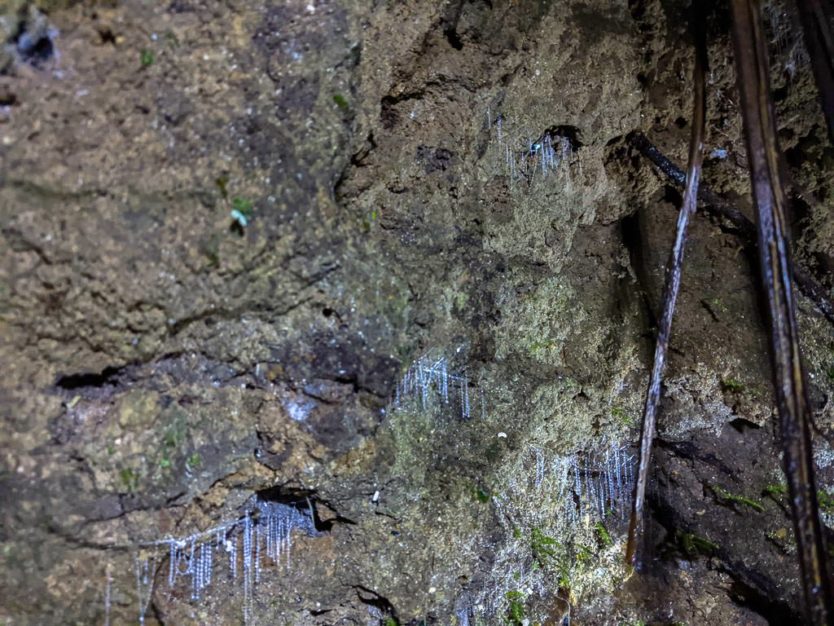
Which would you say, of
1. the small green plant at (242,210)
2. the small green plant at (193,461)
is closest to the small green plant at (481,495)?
the small green plant at (193,461)

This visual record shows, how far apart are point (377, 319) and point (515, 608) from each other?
117 centimetres

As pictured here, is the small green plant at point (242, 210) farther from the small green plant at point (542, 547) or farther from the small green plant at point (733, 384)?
the small green plant at point (733, 384)

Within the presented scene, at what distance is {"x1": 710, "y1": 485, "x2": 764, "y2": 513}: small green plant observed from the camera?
2203 millimetres

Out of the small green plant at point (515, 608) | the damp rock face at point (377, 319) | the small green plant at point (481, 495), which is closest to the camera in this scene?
the damp rock face at point (377, 319)

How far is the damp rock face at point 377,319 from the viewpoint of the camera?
1303 millimetres

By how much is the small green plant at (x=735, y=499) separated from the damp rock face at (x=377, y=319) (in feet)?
0.04

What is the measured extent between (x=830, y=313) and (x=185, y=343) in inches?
84.4

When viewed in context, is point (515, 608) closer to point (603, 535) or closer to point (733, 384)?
point (603, 535)

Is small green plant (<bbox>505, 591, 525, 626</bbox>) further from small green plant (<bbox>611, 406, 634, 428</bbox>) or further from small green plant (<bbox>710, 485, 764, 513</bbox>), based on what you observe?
small green plant (<bbox>710, 485, 764, 513</bbox>)

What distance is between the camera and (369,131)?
5.04ft

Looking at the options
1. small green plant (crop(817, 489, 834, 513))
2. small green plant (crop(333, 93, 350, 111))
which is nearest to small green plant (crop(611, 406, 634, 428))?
small green plant (crop(817, 489, 834, 513))

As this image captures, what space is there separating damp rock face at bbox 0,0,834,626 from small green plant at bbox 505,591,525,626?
0.01 m

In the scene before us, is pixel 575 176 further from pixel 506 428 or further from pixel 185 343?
pixel 185 343

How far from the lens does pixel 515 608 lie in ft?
6.62
